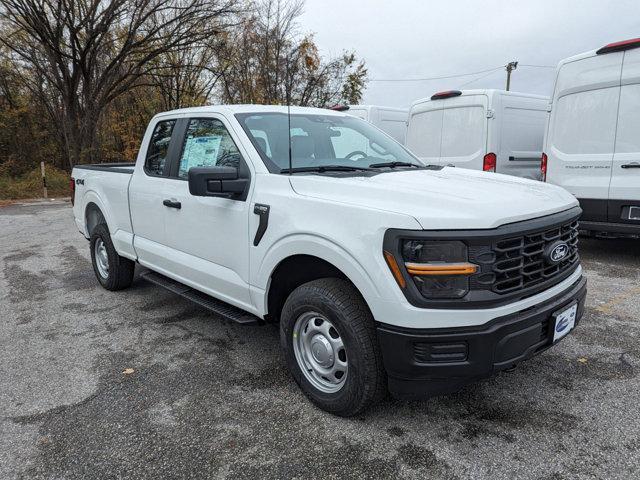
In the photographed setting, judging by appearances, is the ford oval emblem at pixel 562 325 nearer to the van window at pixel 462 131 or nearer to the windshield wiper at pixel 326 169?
the windshield wiper at pixel 326 169

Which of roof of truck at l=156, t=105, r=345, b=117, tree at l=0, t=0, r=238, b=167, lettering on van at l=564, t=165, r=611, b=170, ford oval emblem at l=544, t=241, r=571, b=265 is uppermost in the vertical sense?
tree at l=0, t=0, r=238, b=167

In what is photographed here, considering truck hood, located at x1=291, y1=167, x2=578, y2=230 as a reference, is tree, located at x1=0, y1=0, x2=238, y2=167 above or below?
above

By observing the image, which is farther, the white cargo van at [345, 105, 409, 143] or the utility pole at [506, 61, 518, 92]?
the utility pole at [506, 61, 518, 92]

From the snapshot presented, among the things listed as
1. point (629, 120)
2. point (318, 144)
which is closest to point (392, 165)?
point (318, 144)

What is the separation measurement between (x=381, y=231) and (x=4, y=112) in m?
22.6

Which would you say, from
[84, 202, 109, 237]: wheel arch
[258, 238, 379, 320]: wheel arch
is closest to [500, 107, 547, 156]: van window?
[258, 238, 379, 320]: wheel arch

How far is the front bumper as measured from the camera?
2.30 meters

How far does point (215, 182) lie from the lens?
302cm

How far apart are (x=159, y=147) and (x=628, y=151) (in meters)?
5.13

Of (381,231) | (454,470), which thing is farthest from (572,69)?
(454,470)

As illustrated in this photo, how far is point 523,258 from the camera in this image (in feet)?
8.02

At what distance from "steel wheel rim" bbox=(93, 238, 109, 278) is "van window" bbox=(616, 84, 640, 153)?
5.98 metres

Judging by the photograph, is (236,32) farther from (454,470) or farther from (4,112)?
(454,470)

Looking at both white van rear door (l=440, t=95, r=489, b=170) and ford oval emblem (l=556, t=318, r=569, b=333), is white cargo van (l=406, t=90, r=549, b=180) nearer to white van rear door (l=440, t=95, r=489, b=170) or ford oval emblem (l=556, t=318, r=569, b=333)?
white van rear door (l=440, t=95, r=489, b=170)
